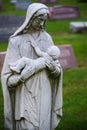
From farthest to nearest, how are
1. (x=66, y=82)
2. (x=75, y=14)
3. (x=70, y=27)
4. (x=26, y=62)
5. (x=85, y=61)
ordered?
(x=75, y=14), (x=70, y=27), (x=85, y=61), (x=66, y=82), (x=26, y=62)

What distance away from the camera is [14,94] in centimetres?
978

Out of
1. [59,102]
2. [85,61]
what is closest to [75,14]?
[85,61]

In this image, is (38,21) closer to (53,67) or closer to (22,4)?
(53,67)

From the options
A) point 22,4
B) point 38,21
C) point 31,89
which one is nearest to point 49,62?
point 31,89

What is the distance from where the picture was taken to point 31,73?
948 cm

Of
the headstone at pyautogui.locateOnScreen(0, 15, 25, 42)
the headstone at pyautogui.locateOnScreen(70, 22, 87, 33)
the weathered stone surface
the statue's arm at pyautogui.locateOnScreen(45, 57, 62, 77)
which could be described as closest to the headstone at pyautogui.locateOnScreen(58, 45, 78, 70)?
the weathered stone surface

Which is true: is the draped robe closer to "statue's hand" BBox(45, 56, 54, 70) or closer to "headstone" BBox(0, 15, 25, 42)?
"statue's hand" BBox(45, 56, 54, 70)

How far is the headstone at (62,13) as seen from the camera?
32.2 m

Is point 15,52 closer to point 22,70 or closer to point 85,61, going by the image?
point 22,70

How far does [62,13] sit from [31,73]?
23218mm

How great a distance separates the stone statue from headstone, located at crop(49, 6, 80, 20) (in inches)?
870

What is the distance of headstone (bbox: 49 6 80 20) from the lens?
105 feet

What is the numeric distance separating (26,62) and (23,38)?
0.48 m

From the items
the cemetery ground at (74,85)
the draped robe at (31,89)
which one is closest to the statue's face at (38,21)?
the draped robe at (31,89)
